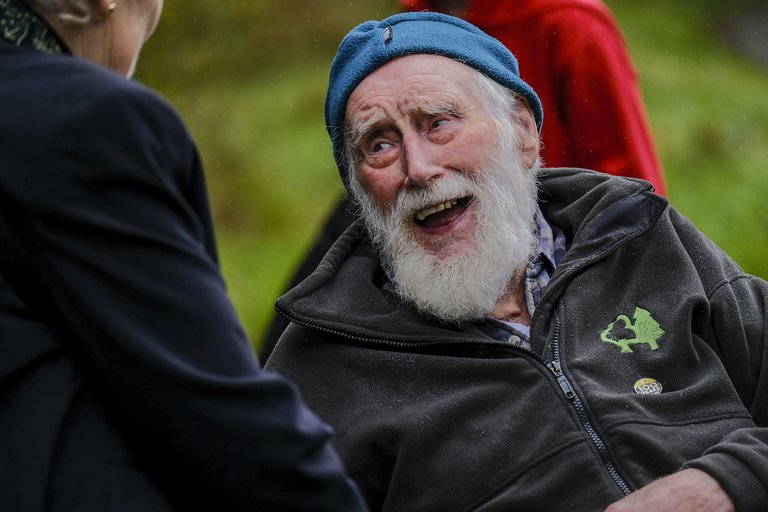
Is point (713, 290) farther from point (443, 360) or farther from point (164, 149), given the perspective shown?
point (164, 149)

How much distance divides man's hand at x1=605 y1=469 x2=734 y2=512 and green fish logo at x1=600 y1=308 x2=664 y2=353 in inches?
17.2

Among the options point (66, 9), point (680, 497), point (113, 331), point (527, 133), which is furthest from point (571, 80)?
point (113, 331)

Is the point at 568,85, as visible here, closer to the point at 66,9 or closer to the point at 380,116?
the point at 380,116

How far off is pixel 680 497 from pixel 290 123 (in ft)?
25.8

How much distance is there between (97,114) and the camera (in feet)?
6.14

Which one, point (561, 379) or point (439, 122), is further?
point (439, 122)

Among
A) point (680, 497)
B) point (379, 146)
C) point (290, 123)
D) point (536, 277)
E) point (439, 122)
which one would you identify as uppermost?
point (439, 122)

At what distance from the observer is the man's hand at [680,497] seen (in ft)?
8.86

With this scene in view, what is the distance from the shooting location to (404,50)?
136 inches

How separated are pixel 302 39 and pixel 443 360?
25.6 feet

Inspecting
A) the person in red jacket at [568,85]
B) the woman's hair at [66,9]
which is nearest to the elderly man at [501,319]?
the person in red jacket at [568,85]

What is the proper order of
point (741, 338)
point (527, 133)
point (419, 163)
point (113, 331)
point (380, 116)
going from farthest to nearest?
1. point (527, 133)
2. point (380, 116)
3. point (419, 163)
4. point (741, 338)
5. point (113, 331)

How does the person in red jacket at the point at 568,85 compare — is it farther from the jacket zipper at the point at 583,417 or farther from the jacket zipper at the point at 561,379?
the jacket zipper at the point at 583,417

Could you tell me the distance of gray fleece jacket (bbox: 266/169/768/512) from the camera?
287cm
